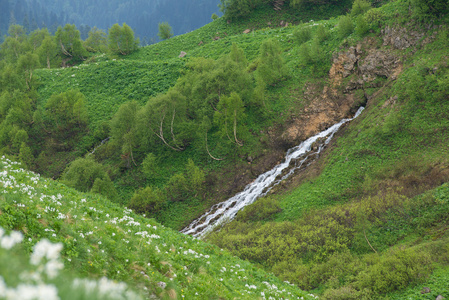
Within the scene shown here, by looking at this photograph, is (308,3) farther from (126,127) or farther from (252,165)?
(126,127)

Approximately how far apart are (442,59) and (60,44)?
98538mm

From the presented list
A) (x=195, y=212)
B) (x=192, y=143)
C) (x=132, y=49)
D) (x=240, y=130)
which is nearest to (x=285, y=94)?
(x=240, y=130)

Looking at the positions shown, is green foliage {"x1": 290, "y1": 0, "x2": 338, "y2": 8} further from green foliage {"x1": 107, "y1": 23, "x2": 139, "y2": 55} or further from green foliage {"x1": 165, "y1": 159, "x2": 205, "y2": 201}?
green foliage {"x1": 165, "y1": 159, "x2": 205, "y2": 201}

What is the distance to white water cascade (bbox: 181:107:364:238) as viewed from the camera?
3375 cm

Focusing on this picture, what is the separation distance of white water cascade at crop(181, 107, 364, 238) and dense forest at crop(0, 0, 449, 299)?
78 centimetres

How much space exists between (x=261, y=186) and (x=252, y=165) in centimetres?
379

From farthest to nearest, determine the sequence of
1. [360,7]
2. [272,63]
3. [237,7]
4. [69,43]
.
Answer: [69,43] < [237,7] < [360,7] < [272,63]

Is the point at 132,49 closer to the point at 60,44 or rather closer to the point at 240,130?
the point at 60,44

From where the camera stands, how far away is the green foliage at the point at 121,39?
80.8m

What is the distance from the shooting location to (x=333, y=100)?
4081cm

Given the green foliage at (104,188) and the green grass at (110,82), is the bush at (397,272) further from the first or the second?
the green grass at (110,82)

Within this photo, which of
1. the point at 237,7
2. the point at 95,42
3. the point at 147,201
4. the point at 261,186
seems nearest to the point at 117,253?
the point at 147,201

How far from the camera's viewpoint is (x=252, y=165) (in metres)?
38.6

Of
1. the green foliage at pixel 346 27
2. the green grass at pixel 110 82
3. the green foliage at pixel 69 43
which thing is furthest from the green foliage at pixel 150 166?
the green foliage at pixel 69 43
